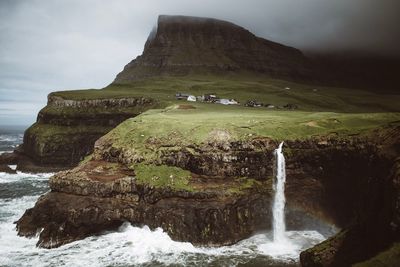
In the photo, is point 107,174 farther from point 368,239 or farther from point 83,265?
point 368,239

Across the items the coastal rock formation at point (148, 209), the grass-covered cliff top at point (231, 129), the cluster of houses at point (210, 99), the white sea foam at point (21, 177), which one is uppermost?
the cluster of houses at point (210, 99)

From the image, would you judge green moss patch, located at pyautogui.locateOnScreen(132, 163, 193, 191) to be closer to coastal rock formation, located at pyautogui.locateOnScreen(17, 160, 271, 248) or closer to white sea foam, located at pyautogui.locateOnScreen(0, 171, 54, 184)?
coastal rock formation, located at pyautogui.locateOnScreen(17, 160, 271, 248)

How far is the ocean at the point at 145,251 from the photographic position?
1369 inches

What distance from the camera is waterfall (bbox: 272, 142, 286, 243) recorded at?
4122cm

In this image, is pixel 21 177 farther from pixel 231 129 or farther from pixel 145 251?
pixel 231 129

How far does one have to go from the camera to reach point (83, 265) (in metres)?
34.2

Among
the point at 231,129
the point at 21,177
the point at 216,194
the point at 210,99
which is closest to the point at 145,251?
the point at 216,194

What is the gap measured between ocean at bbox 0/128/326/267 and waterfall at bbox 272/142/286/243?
989 mm

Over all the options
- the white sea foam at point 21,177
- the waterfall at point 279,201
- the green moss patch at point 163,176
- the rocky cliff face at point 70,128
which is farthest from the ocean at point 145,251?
the rocky cliff face at point 70,128

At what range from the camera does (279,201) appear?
42812 mm

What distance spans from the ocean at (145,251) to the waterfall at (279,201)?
99 centimetres

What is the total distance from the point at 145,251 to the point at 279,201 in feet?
51.3

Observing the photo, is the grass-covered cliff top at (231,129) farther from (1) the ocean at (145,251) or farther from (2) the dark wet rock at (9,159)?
(2) the dark wet rock at (9,159)

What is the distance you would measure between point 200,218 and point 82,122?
6736 centimetres
